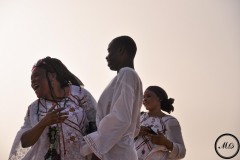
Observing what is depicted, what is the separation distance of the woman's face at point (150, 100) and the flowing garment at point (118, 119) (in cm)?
214

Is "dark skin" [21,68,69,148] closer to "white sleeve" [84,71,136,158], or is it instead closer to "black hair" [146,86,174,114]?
"white sleeve" [84,71,136,158]

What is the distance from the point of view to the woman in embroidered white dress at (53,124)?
4.29 m

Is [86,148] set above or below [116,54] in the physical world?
below

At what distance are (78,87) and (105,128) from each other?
2.07ft

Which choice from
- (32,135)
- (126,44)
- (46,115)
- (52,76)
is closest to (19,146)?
(32,135)

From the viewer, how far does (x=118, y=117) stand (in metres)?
4.13

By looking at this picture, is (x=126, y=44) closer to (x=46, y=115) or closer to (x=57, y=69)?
(x=57, y=69)

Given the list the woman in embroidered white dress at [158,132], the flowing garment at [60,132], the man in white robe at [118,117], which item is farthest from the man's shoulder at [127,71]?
the woman in embroidered white dress at [158,132]

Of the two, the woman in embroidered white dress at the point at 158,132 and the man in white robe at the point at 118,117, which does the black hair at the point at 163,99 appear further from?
the man in white robe at the point at 118,117

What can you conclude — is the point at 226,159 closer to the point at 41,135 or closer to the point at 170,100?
the point at 170,100

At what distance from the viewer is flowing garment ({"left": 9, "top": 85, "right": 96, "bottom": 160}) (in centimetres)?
431

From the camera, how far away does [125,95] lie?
4145mm

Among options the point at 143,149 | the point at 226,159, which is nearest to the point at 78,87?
the point at 143,149

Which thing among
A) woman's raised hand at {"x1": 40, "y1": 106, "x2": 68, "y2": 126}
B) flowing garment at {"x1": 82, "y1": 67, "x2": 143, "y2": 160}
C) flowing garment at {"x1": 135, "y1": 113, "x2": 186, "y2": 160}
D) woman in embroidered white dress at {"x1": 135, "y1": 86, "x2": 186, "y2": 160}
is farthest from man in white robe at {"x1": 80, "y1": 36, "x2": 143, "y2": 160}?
flowing garment at {"x1": 135, "y1": 113, "x2": 186, "y2": 160}
